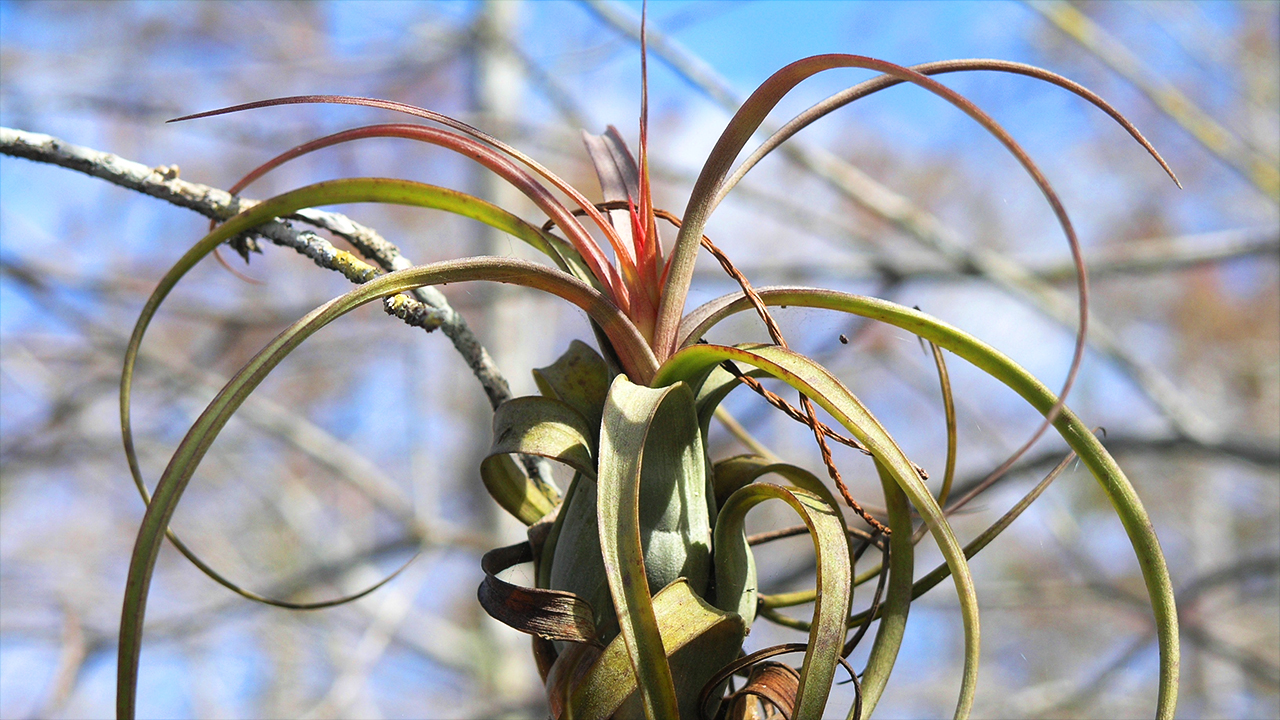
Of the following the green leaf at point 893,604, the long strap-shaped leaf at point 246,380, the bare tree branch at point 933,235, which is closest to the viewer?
the long strap-shaped leaf at point 246,380

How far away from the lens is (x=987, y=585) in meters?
2.17

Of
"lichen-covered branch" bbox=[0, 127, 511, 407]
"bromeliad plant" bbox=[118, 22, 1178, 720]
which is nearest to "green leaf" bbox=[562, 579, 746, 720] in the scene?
"bromeliad plant" bbox=[118, 22, 1178, 720]

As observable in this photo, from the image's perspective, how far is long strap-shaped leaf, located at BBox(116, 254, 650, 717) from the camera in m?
0.35

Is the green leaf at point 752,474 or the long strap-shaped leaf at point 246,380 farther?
the green leaf at point 752,474

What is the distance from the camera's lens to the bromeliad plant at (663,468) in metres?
0.38

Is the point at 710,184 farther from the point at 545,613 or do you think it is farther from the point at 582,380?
the point at 545,613

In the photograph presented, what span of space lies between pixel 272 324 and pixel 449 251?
2568 mm

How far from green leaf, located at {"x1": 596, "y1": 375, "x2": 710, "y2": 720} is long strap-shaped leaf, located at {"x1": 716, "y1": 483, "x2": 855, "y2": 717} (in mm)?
13

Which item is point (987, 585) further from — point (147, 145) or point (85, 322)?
point (147, 145)

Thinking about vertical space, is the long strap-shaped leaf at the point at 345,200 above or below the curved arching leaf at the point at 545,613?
above

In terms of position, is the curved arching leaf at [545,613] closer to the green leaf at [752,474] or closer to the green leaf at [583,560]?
the green leaf at [583,560]

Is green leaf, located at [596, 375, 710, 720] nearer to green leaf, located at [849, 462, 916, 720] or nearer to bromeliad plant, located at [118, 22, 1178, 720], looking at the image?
bromeliad plant, located at [118, 22, 1178, 720]

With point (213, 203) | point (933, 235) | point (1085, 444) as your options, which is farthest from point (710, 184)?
point (933, 235)

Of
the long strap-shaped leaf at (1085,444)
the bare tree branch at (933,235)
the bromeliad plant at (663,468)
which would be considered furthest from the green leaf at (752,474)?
the bare tree branch at (933,235)
